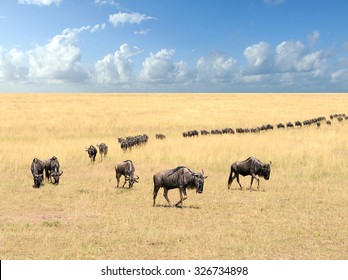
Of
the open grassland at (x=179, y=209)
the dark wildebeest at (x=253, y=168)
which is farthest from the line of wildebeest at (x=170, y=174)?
the open grassland at (x=179, y=209)

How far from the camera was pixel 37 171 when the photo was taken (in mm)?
18125

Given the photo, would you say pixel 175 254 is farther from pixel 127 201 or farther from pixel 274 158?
pixel 274 158

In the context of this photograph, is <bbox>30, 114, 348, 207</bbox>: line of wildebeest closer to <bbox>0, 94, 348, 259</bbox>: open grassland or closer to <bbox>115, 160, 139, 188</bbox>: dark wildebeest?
<bbox>115, 160, 139, 188</bbox>: dark wildebeest

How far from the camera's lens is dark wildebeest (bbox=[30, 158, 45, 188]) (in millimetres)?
17656

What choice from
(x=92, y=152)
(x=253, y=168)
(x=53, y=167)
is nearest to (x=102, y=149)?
(x=92, y=152)

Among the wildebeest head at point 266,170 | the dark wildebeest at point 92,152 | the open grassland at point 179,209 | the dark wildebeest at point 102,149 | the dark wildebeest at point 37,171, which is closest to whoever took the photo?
the open grassland at point 179,209

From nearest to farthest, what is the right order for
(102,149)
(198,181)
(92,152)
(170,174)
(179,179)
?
(198,181), (179,179), (170,174), (92,152), (102,149)

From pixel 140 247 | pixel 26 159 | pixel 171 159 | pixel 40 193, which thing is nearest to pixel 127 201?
pixel 40 193

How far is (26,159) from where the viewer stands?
2420 cm

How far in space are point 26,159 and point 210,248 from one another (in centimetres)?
1715

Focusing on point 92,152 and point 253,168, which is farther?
point 92,152

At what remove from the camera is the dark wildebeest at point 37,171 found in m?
17.7

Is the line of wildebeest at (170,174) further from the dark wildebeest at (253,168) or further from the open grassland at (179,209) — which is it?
the open grassland at (179,209)

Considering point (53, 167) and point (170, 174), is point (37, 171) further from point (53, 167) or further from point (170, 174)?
point (170, 174)
